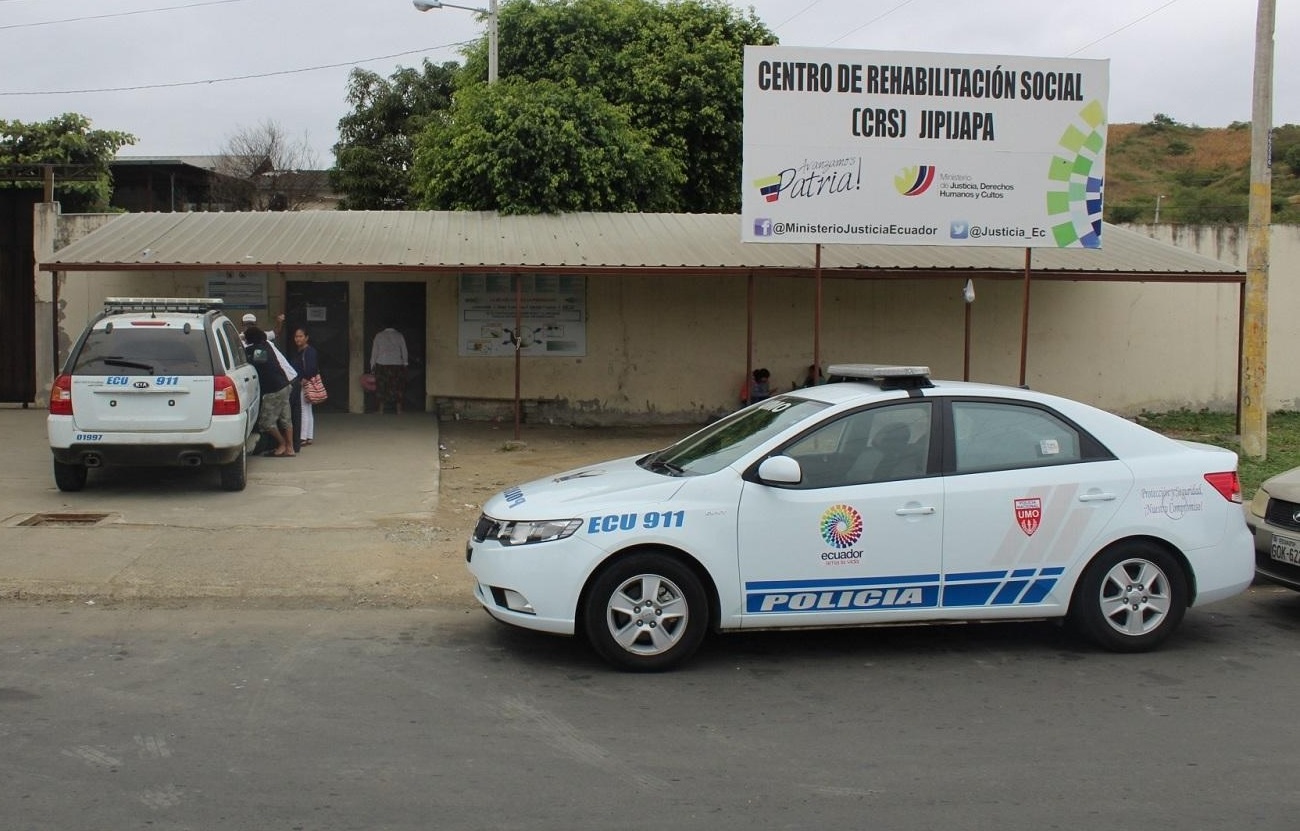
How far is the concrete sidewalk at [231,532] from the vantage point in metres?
8.04

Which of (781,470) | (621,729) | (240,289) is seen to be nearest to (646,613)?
(621,729)

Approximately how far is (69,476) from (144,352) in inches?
55.9

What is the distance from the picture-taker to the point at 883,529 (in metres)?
6.32

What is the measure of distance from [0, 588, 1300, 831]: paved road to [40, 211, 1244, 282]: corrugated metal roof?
8300 mm

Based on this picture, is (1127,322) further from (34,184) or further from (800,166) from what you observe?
(34,184)

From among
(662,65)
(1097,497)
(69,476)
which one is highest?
(662,65)

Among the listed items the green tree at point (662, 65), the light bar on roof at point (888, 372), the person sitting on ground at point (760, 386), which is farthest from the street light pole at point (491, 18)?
the light bar on roof at point (888, 372)

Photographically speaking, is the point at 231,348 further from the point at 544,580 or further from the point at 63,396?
the point at 544,580

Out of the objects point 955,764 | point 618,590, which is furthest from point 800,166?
point 955,764

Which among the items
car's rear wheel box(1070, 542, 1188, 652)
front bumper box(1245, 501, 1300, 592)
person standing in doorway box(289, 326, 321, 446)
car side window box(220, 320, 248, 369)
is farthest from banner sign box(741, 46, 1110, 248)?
car's rear wheel box(1070, 542, 1188, 652)

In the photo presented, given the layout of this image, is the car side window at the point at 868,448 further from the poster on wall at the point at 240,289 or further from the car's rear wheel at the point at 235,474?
the poster on wall at the point at 240,289

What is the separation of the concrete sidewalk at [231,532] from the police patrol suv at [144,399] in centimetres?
46

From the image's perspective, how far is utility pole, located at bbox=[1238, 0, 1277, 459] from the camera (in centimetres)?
1316

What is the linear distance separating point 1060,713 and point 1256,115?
1016cm
